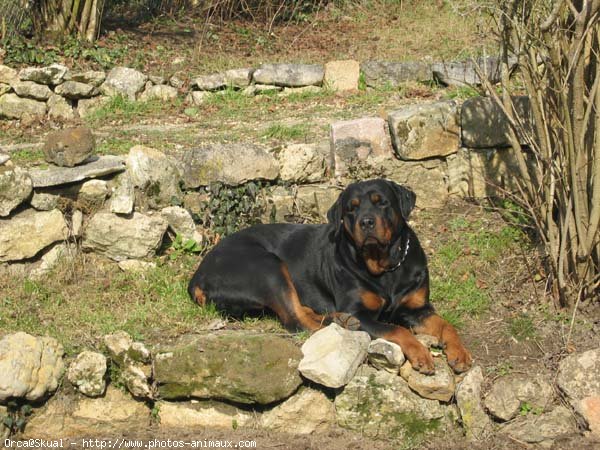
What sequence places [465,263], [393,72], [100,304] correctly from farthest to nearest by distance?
[393,72] < [465,263] < [100,304]

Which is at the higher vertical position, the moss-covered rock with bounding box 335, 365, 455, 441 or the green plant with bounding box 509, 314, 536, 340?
the green plant with bounding box 509, 314, 536, 340

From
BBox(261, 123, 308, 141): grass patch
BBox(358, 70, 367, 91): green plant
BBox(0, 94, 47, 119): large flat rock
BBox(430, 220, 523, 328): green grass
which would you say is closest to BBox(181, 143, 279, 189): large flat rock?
BBox(261, 123, 308, 141): grass patch

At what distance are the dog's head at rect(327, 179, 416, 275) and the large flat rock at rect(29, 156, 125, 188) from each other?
6.86 ft

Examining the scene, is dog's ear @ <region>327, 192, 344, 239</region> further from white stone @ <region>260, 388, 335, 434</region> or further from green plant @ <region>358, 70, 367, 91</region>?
green plant @ <region>358, 70, 367, 91</region>

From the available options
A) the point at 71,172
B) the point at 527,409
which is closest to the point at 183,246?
the point at 71,172

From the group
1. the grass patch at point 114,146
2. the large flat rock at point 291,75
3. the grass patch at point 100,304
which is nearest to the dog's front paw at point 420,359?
the grass patch at point 100,304

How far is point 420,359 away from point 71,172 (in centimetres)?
327

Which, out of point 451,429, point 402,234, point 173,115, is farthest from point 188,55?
point 451,429

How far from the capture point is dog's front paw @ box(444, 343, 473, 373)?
5.00 meters

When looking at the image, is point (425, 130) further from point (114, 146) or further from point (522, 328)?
point (114, 146)

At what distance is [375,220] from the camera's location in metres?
5.23

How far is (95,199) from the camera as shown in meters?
6.66

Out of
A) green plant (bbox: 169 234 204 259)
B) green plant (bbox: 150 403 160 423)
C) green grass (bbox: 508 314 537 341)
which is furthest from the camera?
green plant (bbox: 169 234 204 259)

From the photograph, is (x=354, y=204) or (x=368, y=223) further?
(x=354, y=204)
